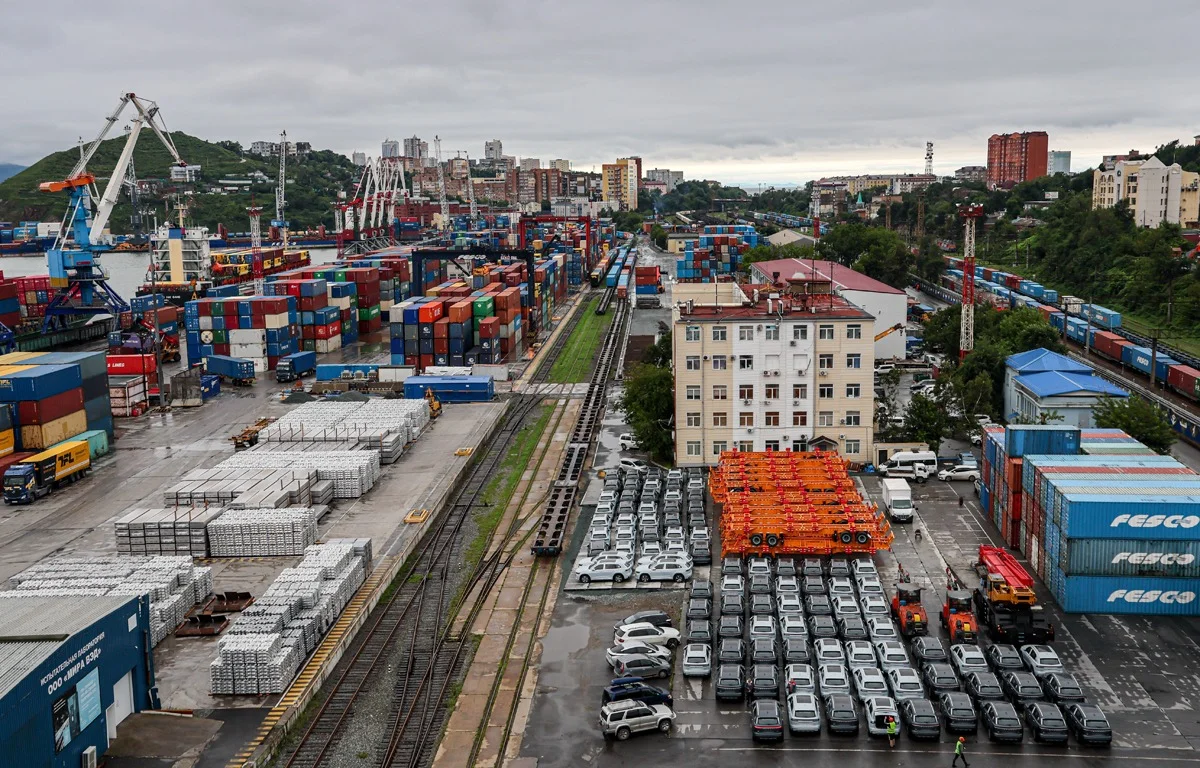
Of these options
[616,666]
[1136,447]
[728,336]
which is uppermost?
[728,336]

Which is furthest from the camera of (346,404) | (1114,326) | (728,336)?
(1114,326)

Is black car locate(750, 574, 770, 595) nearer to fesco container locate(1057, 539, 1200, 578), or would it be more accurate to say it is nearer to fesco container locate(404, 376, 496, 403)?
fesco container locate(1057, 539, 1200, 578)

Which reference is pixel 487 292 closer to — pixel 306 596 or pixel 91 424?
pixel 91 424

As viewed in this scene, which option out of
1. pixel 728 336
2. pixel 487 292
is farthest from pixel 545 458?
pixel 487 292

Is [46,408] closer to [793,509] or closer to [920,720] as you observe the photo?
[793,509]

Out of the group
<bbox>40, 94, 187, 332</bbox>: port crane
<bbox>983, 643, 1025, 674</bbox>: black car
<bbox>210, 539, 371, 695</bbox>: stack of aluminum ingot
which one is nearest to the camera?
<bbox>983, 643, 1025, 674</bbox>: black car

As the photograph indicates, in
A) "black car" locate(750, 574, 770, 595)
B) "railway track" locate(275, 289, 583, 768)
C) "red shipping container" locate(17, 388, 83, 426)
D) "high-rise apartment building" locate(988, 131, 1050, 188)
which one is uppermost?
"high-rise apartment building" locate(988, 131, 1050, 188)

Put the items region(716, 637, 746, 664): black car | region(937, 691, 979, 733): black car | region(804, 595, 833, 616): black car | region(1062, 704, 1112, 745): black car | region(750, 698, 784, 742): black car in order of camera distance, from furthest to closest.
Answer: region(804, 595, 833, 616): black car, region(716, 637, 746, 664): black car, region(937, 691, 979, 733): black car, region(750, 698, 784, 742): black car, region(1062, 704, 1112, 745): black car

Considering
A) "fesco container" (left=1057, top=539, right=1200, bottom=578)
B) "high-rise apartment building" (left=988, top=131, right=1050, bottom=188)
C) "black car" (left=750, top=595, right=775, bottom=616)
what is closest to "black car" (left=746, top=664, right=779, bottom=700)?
"black car" (left=750, top=595, right=775, bottom=616)
